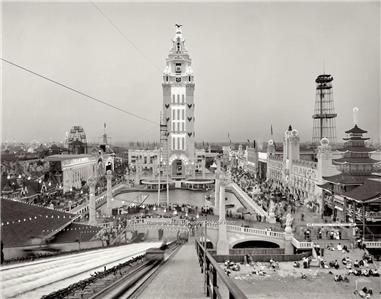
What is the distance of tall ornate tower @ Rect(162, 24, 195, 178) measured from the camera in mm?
36094

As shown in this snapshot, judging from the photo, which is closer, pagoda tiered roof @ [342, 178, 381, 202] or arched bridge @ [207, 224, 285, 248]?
pagoda tiered roof @ [342, 178, 381, 202]

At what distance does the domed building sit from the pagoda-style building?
10.1 m

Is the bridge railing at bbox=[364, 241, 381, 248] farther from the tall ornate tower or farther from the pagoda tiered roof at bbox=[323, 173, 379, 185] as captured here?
the tall ornate tower

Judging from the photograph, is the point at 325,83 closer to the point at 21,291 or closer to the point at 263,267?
the point at 263,267

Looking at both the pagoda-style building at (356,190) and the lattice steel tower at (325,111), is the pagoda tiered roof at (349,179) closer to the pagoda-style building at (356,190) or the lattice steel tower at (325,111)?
the pagoda-style building at (356,190)

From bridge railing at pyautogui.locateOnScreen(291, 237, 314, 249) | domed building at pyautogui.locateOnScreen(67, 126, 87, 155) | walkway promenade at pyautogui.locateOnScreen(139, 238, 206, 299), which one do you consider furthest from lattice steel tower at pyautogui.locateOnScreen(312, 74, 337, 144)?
walkway promenade at pyautogui.locateOnScreen(139, 238, 206, 299)

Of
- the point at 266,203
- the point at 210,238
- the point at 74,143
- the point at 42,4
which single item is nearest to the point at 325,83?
the point at 266,203

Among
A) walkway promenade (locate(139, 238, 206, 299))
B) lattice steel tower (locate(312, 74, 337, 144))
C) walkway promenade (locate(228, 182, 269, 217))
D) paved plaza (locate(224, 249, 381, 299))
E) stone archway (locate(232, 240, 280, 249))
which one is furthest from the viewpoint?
lattice steel tower (locate(312, 74, 337, 144))

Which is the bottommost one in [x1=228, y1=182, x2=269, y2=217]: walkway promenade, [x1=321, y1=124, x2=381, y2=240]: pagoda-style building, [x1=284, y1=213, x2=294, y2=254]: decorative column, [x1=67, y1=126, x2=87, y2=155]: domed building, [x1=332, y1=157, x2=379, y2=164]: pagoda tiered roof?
[x1=284, y1=213, x2=294, y2=254]: decorative column

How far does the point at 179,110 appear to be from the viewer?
3706 centimetres

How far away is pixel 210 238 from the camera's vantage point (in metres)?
13.4

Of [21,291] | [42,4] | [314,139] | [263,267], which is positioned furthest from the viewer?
[314,139]

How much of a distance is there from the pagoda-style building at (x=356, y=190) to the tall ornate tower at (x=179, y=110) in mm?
20197

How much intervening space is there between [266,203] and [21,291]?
17.7 metres
